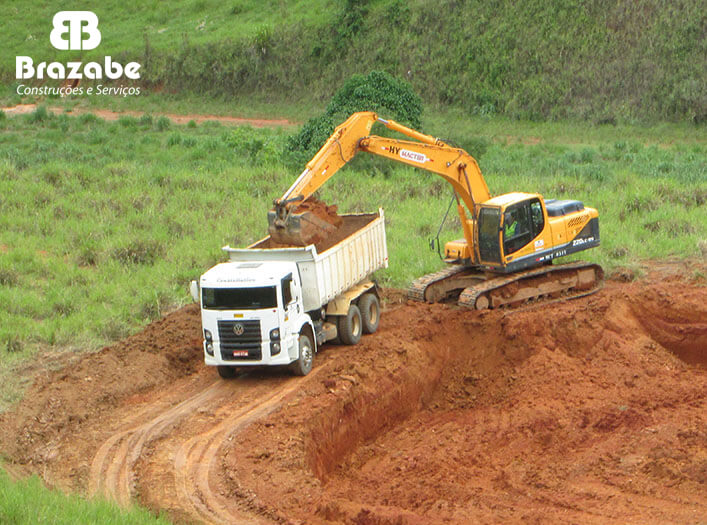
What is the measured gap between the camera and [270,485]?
12.4 meters

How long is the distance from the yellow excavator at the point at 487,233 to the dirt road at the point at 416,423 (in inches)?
27.7

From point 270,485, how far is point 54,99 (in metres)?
46.0

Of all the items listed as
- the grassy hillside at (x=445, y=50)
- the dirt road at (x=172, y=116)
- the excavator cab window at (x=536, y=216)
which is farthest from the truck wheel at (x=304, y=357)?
the dirt road at (x=172, y=116)

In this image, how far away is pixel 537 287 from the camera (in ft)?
65.6

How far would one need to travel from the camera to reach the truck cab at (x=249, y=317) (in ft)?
51.1

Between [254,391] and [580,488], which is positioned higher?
[254,391]

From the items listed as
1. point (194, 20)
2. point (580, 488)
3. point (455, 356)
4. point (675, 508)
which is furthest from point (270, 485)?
point (194, 20)

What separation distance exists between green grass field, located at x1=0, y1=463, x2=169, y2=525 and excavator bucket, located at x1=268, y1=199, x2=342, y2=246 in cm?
683

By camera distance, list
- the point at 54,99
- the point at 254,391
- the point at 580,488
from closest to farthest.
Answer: the point at 580,488, the point at 254,391, the point at 54,99

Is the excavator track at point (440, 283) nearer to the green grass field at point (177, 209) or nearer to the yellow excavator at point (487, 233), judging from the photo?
the yellow excavator at point (487, 233)

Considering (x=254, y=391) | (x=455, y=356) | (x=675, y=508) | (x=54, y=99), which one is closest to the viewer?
(x=675, y=508)

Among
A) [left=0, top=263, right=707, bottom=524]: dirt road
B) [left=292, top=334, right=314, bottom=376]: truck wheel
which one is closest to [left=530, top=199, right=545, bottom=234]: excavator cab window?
[left=0, top=263, right=707, bottom=524]: dirt road

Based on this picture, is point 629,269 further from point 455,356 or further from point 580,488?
point 580,488

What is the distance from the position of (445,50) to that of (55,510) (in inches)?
1670
